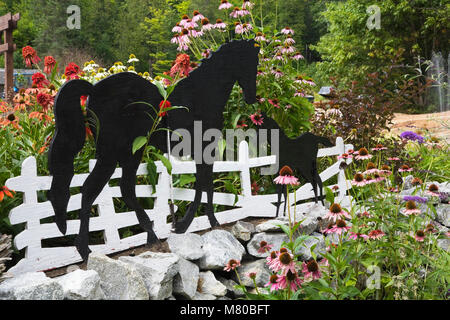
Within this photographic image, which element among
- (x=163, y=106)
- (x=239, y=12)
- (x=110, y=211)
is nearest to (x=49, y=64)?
(x=163, y=106)

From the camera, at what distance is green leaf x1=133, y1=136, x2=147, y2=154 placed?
321 centimetres

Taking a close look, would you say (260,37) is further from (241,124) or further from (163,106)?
(163,106)

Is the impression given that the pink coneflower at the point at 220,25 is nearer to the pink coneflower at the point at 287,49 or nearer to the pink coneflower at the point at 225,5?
the pink coneflower at the point at 225,5

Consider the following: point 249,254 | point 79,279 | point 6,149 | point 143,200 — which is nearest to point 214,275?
point 249,254

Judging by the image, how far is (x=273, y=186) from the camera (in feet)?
14.6

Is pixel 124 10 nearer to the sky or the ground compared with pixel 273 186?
nearer to the sky

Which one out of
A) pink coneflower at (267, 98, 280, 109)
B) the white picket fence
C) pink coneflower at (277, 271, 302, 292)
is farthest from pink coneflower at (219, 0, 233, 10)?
pink coneflower at (277, 271, 302, 292)

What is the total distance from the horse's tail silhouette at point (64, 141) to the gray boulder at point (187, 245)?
79 centimetres

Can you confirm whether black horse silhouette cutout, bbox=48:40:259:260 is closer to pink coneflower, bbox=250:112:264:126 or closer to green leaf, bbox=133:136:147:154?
green leaf, bbox=133:136:147:154

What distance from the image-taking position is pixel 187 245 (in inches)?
131

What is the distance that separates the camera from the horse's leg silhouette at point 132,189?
3295 millimetres

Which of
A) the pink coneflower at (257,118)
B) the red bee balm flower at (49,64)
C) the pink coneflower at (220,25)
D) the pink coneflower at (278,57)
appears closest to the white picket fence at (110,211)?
the pink coneflower at (257,118)

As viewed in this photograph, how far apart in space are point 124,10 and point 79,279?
3641 centimetres

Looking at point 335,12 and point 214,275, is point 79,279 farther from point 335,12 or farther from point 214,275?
point 335,12
